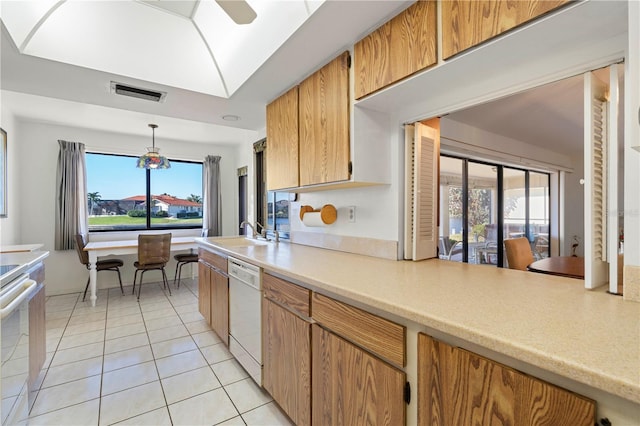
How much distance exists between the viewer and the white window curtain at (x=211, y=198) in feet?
17.6

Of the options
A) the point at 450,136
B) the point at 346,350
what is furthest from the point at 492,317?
the point at 450,136

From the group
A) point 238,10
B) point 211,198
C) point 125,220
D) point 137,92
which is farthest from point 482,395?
point 125,220

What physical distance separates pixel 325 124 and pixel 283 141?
1.88ft

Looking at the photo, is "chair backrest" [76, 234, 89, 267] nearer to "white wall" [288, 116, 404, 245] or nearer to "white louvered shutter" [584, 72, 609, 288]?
"white wall" [288, 116, 404, 245]

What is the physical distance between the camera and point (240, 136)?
4.79 metres

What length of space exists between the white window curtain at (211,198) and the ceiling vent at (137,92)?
2.98 metres

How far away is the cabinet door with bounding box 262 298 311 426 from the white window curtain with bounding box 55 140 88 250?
4034mm

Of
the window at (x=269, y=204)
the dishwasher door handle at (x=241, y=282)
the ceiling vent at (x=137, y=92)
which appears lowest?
the dishwasher door handle at (x=241, y=282)

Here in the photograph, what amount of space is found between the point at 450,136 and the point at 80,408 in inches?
136

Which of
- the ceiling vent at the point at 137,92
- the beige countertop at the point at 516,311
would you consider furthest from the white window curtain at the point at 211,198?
the beige countertop at the point at 516,311

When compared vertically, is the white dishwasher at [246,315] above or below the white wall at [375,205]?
Answer: below

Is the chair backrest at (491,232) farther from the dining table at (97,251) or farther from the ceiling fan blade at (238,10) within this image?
A: the dining table at (97,251)

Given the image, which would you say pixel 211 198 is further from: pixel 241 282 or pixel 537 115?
pixel 537 115

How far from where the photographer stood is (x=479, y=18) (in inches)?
41.5
